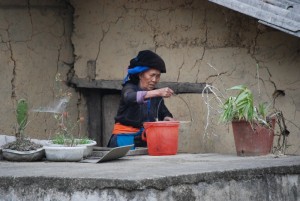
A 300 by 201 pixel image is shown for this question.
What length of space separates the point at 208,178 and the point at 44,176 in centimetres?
110

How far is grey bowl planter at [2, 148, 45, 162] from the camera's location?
6.48 metres

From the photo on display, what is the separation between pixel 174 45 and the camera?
830cm

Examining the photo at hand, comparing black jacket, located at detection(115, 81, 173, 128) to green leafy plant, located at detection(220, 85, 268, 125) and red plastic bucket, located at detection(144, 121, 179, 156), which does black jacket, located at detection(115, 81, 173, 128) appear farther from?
green leafy plant, located at detection(220, 85, 268, 125)

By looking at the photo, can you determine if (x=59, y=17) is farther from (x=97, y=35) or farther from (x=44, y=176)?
(x=44, y=176)

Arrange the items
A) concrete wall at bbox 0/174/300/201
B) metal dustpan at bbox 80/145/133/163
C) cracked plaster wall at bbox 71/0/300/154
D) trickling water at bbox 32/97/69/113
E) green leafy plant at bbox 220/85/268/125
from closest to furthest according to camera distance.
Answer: concrete wall at bbox 0/174/300/201 < metal dustpan at bbox 80/145/133/163 < green leafy plant at bbox 220/85/268/125 < cracked plaster wall at bbox 71/0/300/154 < trickling water at bbox 32/97/69/113

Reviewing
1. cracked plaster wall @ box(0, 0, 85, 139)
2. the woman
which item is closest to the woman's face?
the woman

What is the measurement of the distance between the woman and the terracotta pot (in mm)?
956

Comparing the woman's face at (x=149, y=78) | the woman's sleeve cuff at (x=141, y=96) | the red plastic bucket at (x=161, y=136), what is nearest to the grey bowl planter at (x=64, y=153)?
the red plastic bucket at (x=161, y=136)

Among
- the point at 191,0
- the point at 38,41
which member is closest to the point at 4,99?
the point at 38,41

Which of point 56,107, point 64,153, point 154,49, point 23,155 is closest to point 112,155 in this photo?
point 64,153

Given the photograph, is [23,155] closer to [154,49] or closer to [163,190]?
[163,190]

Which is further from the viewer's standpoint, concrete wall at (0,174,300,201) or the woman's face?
the woman's face

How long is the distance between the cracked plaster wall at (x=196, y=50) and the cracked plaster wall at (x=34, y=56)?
8.6 inches

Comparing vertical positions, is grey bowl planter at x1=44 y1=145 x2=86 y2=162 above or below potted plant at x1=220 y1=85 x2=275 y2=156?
below
